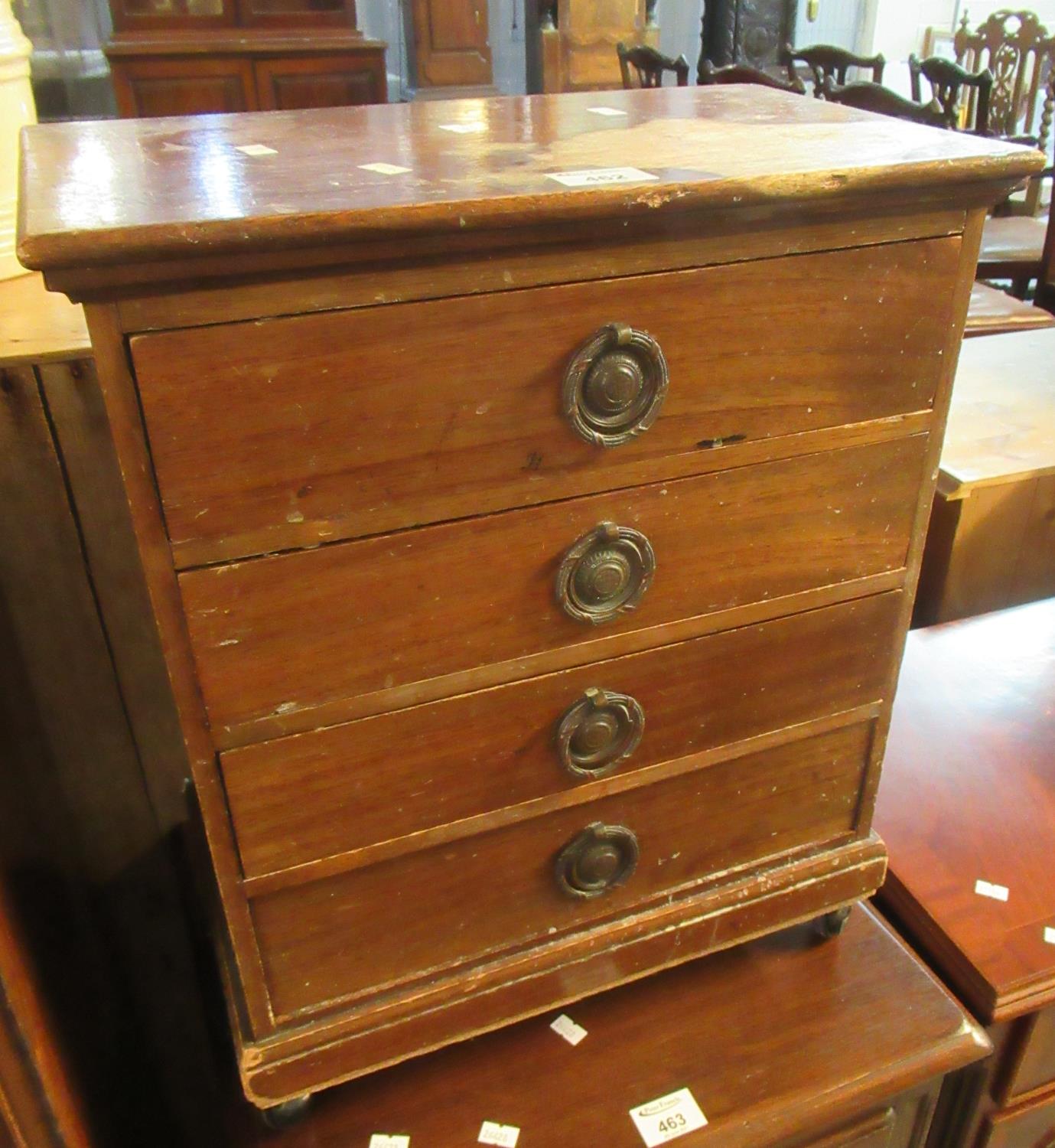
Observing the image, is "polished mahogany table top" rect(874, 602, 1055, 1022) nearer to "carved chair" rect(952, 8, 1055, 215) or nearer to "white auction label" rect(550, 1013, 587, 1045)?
"white auction label" rect(550, 1013, 587, 1045)

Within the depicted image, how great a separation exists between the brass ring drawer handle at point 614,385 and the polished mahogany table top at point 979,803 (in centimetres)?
64

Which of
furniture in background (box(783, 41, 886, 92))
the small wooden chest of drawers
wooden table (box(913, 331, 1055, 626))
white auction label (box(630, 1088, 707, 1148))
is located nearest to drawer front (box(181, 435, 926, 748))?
the small wooden chest of drawers

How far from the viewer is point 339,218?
0.52 meters

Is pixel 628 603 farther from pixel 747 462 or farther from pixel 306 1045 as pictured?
pixel 306 1045

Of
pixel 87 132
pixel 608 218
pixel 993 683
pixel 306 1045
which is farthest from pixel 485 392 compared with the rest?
pixel 993 683

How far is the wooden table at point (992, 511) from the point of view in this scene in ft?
4.86

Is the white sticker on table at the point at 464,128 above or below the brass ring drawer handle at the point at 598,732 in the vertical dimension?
above

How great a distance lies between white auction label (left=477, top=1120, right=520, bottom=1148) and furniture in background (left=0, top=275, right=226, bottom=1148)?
31 centimetres

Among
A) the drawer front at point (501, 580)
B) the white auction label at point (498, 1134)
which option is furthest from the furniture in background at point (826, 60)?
the white auction label at point (498, 1134)

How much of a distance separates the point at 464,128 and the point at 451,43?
10.5 feet

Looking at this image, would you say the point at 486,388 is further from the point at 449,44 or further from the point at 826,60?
the point at 449,44

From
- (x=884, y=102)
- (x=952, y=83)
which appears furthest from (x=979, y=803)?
(x=952, y=83)

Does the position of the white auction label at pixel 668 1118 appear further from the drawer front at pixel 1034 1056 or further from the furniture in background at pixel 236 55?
the furniture in background at pixel 236 55

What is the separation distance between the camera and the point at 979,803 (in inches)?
45.4
